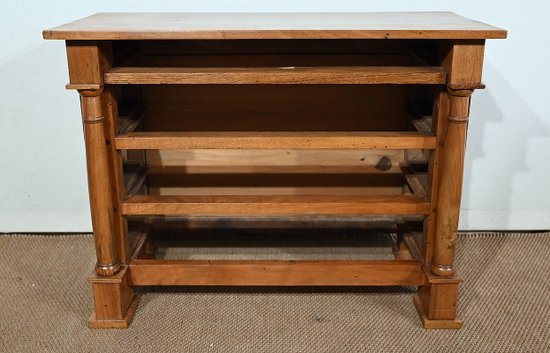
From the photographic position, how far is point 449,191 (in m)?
1.31

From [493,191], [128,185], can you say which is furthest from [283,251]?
[493,191]

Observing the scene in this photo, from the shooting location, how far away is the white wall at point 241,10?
1.65 meters

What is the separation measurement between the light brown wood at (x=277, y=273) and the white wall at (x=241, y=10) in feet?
1.65

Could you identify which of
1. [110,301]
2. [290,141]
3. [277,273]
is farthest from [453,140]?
[110,301]

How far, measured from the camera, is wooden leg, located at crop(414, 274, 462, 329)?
1374mm

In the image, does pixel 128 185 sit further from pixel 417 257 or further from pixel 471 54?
pixel 471 54

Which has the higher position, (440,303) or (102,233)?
(102,233)

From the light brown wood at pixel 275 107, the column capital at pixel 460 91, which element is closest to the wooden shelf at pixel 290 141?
the column capital at pixel 460 91

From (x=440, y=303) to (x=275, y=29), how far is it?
0.68 metres

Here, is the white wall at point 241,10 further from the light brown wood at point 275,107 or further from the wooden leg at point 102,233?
the wooden leg at point 102,233

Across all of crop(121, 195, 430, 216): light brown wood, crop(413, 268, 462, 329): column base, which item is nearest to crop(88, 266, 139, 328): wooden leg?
crop(121, 195, 430, 216): light brown wood

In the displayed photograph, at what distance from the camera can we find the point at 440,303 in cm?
139

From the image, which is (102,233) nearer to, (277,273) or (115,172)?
(115,172)

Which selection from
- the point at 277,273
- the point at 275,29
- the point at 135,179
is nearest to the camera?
the point at 275,29
